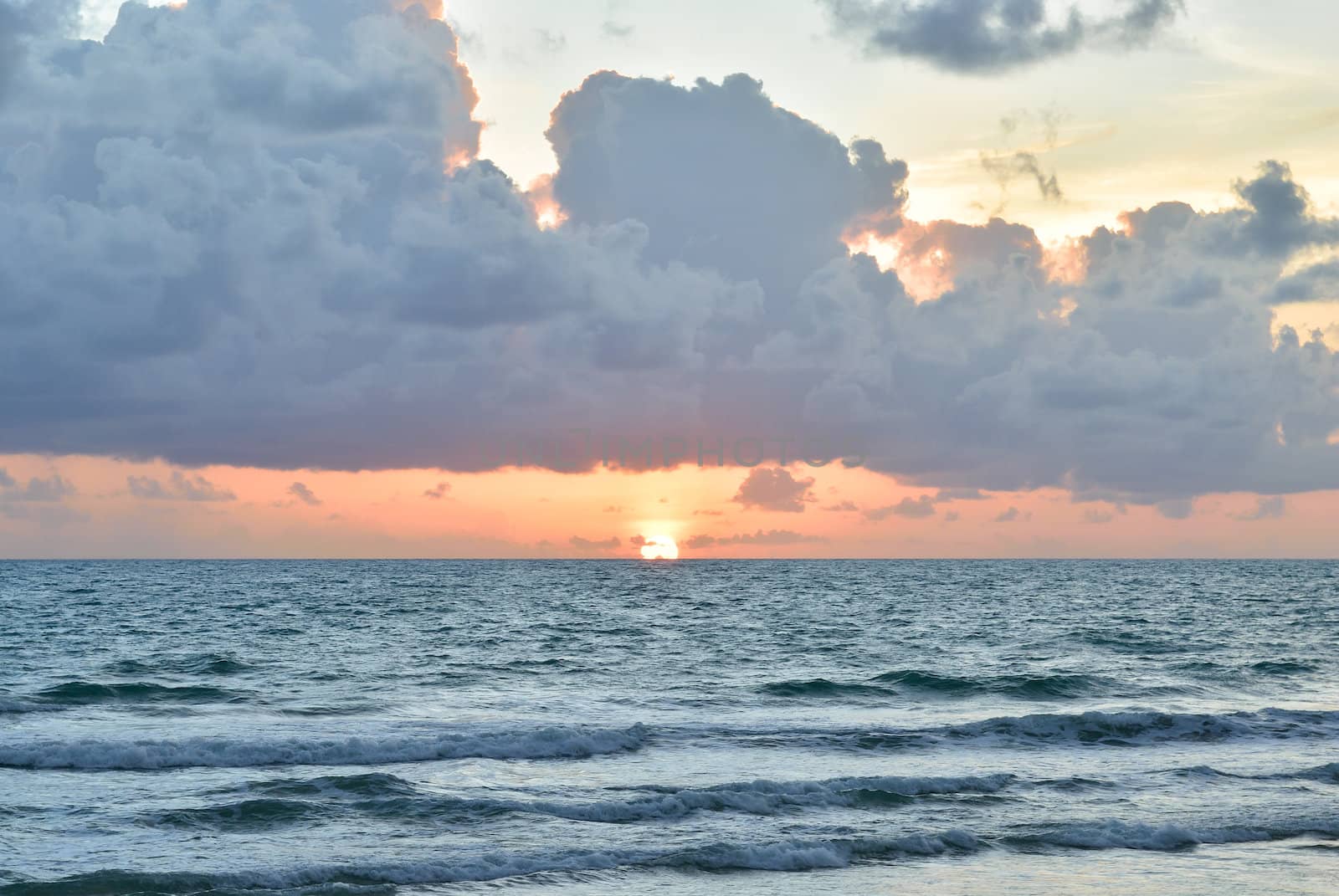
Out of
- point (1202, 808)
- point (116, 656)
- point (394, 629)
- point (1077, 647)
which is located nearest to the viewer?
point (1202, 808)

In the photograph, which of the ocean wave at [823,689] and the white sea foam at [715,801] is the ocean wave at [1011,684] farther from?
the white sea foam at [715,801]

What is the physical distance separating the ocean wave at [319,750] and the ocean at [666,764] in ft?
0.36

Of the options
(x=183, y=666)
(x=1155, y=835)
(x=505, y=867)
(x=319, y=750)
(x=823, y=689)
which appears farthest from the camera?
(x=183, y=666)

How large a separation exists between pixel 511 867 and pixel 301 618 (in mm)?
67732

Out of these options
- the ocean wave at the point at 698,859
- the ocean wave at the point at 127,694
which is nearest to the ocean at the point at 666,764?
the ocean wave at the point at 698,859

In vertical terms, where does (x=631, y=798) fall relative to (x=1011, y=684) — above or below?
above

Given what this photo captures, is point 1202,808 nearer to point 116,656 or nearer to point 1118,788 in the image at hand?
point 1118,788

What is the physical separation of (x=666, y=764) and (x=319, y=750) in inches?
352

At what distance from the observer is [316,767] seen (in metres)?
28.7

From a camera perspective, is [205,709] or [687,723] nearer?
[687,723]

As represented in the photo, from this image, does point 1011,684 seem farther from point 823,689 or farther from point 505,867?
point 505,867

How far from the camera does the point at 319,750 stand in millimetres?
30406

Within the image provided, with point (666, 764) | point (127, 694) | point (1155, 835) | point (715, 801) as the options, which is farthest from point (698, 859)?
point (127, 694)

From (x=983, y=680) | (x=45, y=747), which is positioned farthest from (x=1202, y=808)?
(x=45, y=747)
